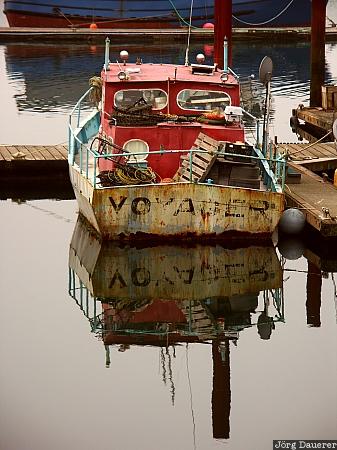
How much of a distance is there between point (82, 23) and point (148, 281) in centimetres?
3748

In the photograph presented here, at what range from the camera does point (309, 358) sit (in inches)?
597

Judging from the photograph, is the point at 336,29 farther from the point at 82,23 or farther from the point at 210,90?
the point at 210,90

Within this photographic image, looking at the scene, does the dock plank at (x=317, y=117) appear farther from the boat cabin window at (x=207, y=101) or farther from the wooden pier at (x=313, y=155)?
the boat cabin window at (x=207, y=101)

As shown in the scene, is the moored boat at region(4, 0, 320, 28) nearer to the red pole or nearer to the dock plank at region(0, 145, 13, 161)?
the red pole

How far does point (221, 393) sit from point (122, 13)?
41868 mm

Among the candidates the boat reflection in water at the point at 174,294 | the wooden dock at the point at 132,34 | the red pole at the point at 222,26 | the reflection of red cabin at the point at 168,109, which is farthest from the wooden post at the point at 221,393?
the wooden dock at the point at 132,34

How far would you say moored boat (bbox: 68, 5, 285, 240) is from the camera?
19016mm

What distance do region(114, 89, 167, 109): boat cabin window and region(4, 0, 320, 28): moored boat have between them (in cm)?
3392

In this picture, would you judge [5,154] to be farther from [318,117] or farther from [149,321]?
[149,321]

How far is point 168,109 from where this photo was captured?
811 inches

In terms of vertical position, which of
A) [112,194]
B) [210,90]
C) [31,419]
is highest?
[210,90]

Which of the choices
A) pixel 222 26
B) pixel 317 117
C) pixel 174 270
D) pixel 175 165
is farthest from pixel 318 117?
pixel 174 270

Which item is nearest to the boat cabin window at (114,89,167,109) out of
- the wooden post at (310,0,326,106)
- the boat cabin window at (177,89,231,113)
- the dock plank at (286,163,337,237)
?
the boat cabin window at (177,89,231,113)

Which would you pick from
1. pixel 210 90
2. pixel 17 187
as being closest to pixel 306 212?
pixel 210 90
